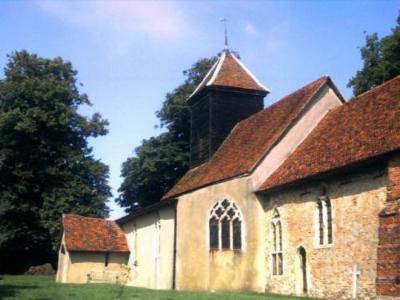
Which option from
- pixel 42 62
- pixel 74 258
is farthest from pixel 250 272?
pixel 42 62

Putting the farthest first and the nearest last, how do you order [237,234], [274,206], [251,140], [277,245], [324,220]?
[251,140], [237,234], [274,206], [277,245], [324,220]

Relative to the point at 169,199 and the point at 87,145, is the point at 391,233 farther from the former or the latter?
the point at 87,145

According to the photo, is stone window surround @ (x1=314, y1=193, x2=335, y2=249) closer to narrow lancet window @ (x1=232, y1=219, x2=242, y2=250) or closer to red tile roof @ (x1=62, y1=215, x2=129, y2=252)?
narrow lancet window @ (x1=232, y1=219, x2=242, y2=250)

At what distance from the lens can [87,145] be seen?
143 feet

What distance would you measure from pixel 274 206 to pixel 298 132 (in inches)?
144

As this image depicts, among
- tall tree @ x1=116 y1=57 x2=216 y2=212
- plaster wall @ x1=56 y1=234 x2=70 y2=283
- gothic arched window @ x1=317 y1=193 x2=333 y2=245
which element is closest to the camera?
gothic arched window @ x1=317 y1=193 x2=333 y2=245

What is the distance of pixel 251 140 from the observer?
25.4 metres

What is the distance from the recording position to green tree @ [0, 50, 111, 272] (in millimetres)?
39000

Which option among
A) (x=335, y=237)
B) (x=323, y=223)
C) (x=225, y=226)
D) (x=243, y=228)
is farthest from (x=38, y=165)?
(x=335, y=237)

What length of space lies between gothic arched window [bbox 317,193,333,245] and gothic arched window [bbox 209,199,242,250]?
4.22 meters

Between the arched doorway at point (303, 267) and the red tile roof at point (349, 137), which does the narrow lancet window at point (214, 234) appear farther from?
the arched doorway at point (303, 267)

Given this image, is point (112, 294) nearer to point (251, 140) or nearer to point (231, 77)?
point (251, 140)

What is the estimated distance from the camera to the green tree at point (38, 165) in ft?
128

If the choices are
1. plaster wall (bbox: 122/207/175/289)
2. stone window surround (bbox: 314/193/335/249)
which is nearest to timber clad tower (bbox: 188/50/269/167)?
plaster wall (bbox: 122/207/175/289)
